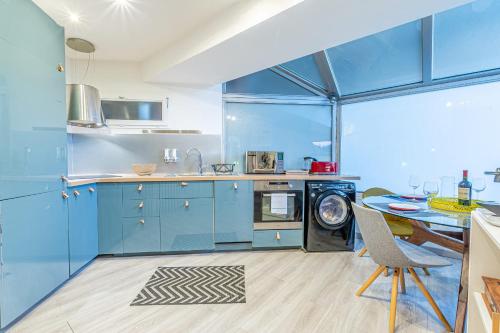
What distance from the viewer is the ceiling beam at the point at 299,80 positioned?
3570mm

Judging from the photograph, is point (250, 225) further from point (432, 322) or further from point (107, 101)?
point (107, 101)

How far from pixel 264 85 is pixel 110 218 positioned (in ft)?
9.02

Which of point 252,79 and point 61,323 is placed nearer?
point 61,323

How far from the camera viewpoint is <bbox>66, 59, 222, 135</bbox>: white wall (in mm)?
3105

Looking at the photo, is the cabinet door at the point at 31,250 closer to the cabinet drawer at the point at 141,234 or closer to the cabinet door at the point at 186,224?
the cabinet drawer at the point at 141,234

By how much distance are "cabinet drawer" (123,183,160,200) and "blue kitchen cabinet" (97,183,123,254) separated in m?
0.07

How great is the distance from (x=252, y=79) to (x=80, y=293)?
3249mm

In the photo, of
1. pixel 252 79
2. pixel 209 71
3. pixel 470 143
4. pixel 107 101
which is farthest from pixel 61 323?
pixel 470 143

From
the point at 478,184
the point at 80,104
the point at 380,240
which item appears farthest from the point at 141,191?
the point at 478,184

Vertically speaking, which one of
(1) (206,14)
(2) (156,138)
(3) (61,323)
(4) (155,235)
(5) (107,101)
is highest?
(1) (206,14)

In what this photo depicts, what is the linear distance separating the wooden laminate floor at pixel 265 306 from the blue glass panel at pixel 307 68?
2650mm

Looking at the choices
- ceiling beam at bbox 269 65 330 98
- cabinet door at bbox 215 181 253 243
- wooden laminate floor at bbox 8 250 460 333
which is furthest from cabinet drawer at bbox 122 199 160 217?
ceiling beam at bbox 269 65 330 98

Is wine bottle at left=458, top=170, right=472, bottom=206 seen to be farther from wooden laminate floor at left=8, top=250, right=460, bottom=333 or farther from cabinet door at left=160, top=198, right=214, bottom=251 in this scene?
cabinet door at left=160, top=198, right=214, bottom=251

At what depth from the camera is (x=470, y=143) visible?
2672 mm
